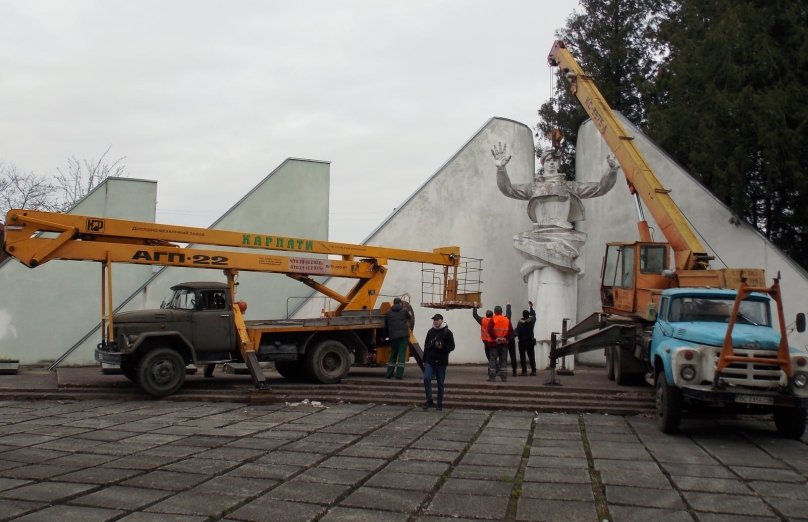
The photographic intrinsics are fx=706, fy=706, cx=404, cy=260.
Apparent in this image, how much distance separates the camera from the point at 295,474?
22.7 ft

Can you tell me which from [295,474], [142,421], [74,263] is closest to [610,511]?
[295,474]

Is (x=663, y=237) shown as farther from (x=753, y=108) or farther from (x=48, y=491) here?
(x=48, y=491)

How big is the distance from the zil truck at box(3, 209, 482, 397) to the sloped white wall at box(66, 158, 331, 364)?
16.3 ft

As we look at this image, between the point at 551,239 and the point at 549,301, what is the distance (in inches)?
64.1

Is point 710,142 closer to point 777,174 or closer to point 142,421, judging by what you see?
point 777,174

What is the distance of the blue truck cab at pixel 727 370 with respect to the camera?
914 centimetres

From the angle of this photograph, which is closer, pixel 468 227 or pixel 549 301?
pixel 549 301

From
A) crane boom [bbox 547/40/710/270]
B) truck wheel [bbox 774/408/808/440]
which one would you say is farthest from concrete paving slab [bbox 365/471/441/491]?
crane boom [bbox 547/40/710/270]

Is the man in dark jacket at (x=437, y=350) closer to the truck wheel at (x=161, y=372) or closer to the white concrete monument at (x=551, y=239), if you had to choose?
the truck wheel at (x=161, y=372)

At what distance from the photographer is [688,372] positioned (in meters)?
9.49

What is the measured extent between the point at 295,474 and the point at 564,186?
13.7 meters

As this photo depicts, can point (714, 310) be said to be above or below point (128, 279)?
below

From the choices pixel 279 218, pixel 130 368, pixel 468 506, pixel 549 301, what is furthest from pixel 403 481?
pixel 279 218

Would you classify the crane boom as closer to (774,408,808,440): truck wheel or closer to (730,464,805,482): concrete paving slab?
(774,408,808,440): truck wheel
